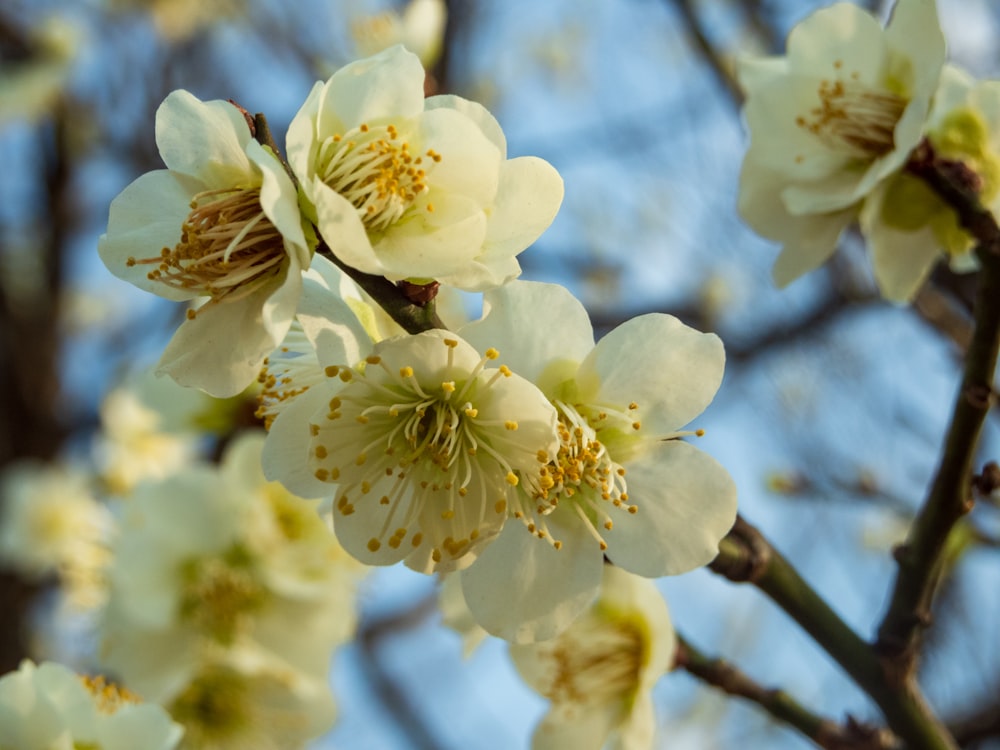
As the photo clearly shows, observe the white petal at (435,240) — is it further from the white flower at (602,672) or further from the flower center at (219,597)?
the flower center at (219,597)

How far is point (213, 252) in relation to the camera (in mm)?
692

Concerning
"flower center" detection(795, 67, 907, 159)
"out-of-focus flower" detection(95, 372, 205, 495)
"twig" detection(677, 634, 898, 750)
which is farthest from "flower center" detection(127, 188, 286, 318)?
"out-of-focus flower" detection(95, 372, 205, 495)

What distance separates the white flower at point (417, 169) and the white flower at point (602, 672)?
47 cm

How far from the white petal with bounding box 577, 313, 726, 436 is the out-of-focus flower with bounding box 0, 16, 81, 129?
165 inches

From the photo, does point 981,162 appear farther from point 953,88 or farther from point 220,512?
point 220,512

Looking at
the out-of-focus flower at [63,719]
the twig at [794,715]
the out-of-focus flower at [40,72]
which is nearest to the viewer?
the out-of-focus flower at [63,719]

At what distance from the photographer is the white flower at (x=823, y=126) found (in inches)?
42.7

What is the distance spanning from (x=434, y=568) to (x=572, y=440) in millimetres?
140

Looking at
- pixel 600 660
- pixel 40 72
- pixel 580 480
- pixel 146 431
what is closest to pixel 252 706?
pixel 600 660

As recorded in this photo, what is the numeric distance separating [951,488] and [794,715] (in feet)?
0.87

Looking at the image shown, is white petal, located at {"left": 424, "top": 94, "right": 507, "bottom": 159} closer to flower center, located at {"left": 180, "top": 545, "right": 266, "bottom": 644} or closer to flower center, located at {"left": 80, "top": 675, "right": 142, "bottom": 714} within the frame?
flower center, located at {"left": 80, "top": 675, "right": 142, "bottom": 714}

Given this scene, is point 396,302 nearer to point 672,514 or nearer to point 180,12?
point 672,514

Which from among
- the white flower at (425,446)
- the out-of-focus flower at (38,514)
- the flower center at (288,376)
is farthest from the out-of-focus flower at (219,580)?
the out-of-focus flower at (38,514)

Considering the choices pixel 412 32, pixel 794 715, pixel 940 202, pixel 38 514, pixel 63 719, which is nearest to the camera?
pixel 63 719
